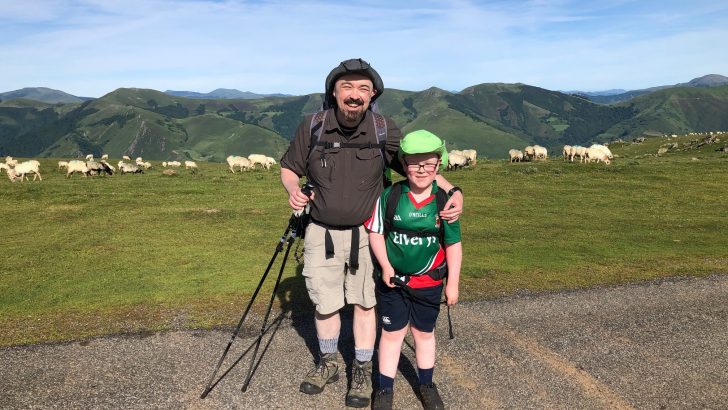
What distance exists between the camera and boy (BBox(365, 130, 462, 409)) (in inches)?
224

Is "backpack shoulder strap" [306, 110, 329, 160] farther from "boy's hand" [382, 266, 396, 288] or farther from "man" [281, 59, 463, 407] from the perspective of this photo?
"boy's hand" [382, 266, 396, 288]

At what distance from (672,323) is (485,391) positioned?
4.79m

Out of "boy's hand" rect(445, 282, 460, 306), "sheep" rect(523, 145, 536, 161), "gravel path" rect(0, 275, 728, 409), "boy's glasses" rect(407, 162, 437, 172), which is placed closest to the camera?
"boy's glasses" rect(407, 162, 437, 172)

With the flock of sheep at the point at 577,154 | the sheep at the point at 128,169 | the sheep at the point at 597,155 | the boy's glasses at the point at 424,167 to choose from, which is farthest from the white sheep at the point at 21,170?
the sheep at the point at 597,155

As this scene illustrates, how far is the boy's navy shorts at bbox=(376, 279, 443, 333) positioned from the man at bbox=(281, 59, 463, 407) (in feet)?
1.28

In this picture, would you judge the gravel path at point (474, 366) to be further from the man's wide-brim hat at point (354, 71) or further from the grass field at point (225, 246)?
the man's wide-brim hat at point (354, 71)

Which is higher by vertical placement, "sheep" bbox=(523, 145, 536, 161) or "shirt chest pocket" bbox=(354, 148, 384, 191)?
"shirt chest pocket" bbox=(354, 148, 384, 191)

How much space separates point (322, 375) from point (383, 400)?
102 centimetres

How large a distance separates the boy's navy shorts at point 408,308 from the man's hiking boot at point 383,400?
84cm

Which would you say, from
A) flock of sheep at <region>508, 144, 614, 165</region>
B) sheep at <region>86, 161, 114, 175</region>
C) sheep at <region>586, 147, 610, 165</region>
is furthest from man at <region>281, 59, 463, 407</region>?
sheep at <region>86, 161, 114, 175</region>

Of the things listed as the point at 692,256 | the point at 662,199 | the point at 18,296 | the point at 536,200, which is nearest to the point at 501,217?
the point at 536,200

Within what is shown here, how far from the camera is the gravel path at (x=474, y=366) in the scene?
20.7 ft

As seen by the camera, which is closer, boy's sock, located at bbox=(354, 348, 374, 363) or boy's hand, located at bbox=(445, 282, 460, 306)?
boy's hand, located at bbox=(445, 282, 460, 306)

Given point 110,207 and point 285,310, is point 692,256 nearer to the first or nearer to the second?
point 285,310
